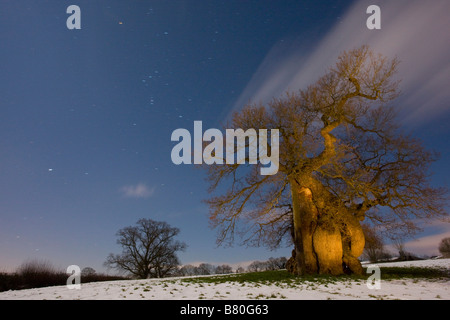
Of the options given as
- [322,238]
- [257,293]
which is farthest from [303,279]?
[257,293]

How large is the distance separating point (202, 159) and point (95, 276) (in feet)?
56.3

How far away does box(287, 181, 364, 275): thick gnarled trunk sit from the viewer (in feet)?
58.6

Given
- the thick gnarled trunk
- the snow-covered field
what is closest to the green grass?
the thick gnarled trunk

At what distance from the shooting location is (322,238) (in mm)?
18188

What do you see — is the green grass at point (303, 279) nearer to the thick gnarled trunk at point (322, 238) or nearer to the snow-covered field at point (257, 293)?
the thick gnarled trunk at point (322, 238)

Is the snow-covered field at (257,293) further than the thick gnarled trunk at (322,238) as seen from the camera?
No

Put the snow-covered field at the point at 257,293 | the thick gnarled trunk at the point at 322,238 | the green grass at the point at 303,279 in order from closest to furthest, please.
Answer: the snow-covered field at the point at 257,293 < the green grass at the point at 303,279 < the thick gnarled trunk at the point at 322,238

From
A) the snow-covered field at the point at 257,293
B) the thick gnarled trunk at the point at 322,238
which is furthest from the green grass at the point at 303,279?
the snow-covered field at the point at 257,293

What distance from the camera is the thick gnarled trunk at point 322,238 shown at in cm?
1786

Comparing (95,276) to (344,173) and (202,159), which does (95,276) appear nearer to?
(202,159)

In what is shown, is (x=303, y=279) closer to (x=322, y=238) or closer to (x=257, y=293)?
(x=322, y=238)

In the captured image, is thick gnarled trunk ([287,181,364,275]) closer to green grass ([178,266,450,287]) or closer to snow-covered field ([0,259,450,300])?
green grass ([178,266,450,287])

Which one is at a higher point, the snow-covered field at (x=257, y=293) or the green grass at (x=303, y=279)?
the snow-covered field at (x=257, y=293)
